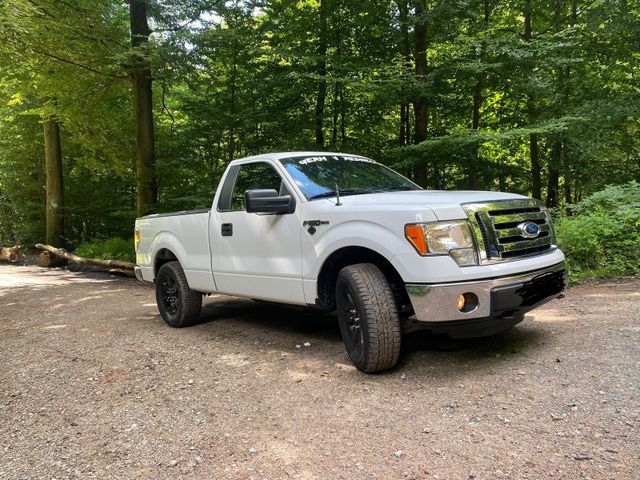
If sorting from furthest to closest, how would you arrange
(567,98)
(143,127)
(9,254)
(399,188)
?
1. (9,254)
2. (143,127)
3. (567,98)
4. (399,188)

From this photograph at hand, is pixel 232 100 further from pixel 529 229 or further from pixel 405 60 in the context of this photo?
pixel 529 229

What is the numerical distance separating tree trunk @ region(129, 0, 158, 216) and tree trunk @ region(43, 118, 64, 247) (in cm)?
634

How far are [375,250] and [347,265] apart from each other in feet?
1.82

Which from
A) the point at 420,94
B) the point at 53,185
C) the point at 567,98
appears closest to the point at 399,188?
the point at 420,94

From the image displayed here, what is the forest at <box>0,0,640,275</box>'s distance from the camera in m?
9.40

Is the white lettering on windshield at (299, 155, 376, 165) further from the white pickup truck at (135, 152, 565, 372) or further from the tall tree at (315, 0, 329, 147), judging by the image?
the tall tree at (315, 0, 329, 147)

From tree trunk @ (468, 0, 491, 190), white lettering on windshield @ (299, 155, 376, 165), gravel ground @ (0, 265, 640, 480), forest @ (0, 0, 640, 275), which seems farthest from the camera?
tree trunk @ (468, 0, 491, 190)

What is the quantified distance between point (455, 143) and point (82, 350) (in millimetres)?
7133

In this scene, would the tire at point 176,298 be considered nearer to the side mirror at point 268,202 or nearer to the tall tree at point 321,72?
the side mirror at point 268,202

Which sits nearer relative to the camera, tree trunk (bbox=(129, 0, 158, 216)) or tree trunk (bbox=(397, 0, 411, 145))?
tree trunk (bbox=(397, 0, 411, 145))

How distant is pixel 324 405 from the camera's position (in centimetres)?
333

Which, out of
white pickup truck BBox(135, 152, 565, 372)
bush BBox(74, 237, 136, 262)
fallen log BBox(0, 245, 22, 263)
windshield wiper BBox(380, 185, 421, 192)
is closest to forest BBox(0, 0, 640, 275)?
bush BBox(74, 237, 136, 262)

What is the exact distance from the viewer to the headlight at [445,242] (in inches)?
133

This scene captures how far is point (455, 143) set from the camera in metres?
8.84
